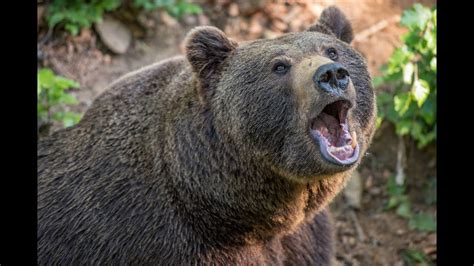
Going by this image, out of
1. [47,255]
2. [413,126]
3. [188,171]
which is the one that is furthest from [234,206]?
[413,126]

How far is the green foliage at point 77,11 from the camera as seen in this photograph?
7973 millimetres

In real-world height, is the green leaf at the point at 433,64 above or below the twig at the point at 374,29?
below

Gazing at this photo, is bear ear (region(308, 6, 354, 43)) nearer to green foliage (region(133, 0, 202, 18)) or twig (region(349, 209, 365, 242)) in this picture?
twig (region(349, 209, 365, 242))

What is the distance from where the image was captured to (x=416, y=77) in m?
6.93

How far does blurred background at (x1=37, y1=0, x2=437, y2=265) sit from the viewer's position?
7016mm

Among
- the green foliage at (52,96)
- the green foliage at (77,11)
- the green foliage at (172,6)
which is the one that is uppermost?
the green foliage at (172,6)

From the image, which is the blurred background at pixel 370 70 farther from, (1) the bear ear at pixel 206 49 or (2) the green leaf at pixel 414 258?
(1) the bear ear at pixel 206 49

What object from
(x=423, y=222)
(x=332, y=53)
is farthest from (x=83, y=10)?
(x=423, y=222)

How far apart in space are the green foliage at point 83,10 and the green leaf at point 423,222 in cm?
308

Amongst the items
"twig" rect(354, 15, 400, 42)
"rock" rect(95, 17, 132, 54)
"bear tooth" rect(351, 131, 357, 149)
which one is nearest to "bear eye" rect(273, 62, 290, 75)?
"bear tooth" rect(351, 131, 357, 149)

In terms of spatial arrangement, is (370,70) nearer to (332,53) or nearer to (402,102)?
(402,102)

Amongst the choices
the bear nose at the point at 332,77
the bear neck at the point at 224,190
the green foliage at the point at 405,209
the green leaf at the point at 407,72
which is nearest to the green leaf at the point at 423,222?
the green foliage at the point at 405,209

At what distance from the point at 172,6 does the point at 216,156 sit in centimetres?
375

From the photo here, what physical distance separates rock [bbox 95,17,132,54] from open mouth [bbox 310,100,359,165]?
4.22m
